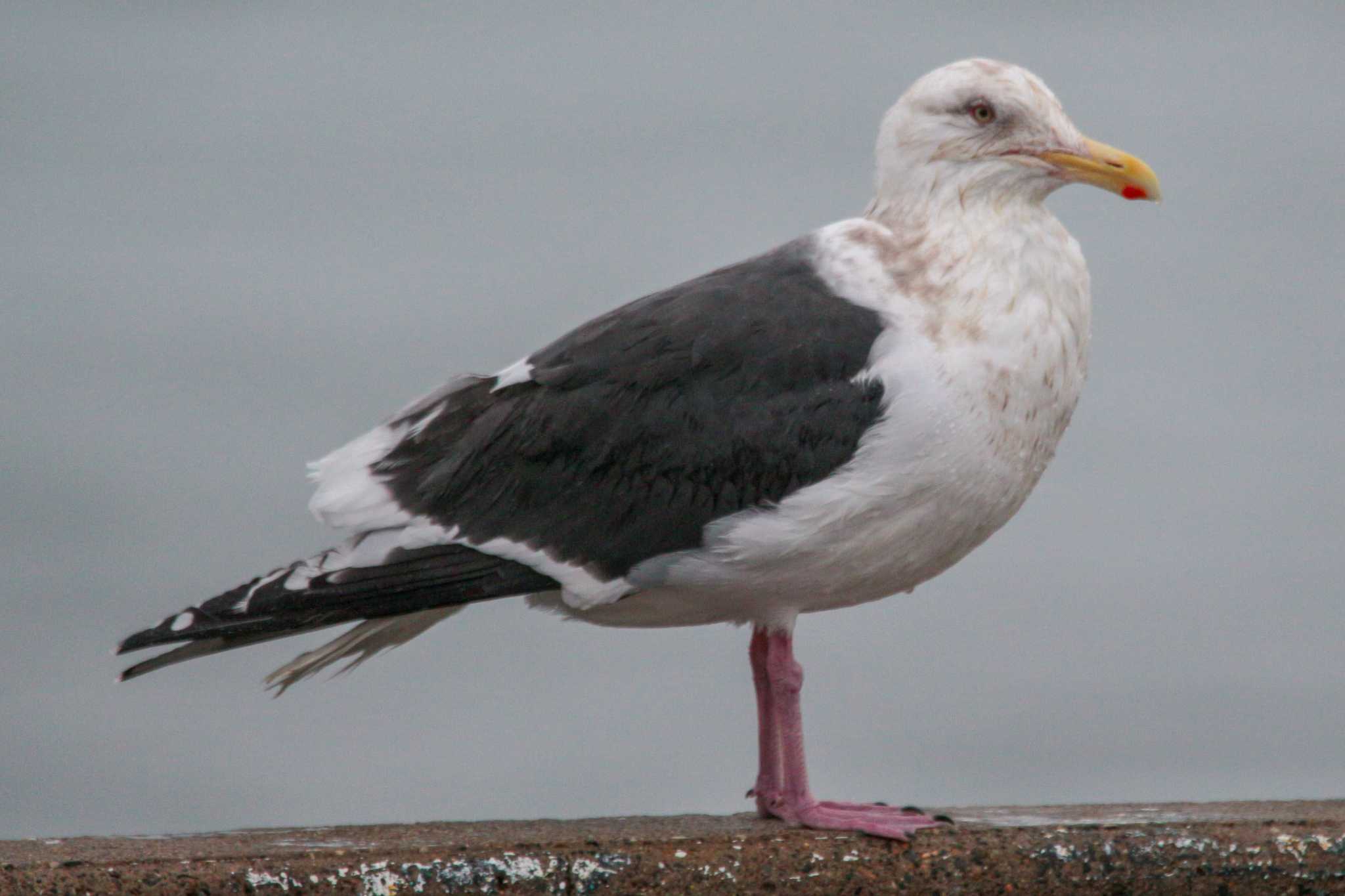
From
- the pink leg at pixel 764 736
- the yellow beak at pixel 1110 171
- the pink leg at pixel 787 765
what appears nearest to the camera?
the pink leg at pixel 787 765

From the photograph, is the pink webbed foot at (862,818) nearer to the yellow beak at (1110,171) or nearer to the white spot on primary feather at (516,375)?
the white spot on primary feather at (516,375)

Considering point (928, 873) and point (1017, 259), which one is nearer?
point (928, 873)

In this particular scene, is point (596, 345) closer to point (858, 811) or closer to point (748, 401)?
point (748, 401)

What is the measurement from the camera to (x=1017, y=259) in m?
5.94

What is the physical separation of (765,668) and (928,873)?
0.96m

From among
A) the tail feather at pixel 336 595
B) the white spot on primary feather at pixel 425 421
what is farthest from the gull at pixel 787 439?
the white spot on primary feather at pixel 425 421

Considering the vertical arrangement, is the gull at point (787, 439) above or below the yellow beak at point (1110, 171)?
below

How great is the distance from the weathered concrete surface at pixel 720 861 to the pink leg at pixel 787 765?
16 centimetres

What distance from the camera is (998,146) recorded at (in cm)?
606

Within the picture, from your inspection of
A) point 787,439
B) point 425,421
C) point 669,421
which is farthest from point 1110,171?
point 425,421

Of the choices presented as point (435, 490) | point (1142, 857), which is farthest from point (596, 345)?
point (1142, 857)

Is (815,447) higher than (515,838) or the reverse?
higher

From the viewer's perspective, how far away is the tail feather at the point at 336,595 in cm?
593

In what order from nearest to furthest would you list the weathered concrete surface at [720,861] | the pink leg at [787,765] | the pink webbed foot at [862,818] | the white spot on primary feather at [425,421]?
1. the weathered concrete surface at [720,861]
2. the pink webbed foot at [862,818]
3. the pink leg at [787,765]
4. the white spot on primary feather at [425,421]
